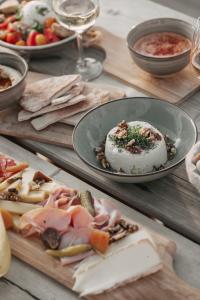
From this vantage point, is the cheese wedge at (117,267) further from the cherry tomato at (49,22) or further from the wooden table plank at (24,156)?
the cherry tomato at (49,22)

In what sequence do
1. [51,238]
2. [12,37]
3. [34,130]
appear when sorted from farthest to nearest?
[12,37] → [34,130] → [51,238]

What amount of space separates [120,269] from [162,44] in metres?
1.41

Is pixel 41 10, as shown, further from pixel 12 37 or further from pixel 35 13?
pixel 12 37

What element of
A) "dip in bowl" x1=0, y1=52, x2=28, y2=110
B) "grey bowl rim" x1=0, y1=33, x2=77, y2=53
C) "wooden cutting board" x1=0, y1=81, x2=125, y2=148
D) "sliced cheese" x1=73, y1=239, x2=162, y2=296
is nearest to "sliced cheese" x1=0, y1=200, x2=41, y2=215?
"sliced cheese" x1=73, y1=239, x2=162, y2=296

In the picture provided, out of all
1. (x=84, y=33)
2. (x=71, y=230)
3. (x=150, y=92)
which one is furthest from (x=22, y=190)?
(x=84, y=33)

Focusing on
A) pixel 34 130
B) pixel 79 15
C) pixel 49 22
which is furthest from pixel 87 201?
pixel 49 22

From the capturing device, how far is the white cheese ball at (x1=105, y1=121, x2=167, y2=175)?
9.41ft

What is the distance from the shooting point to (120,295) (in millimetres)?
2398

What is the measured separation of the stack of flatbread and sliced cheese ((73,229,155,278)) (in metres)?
0.83

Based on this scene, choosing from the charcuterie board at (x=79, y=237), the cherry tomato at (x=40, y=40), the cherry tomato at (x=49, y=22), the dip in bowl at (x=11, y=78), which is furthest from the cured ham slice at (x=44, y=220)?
the cherry tomato at (x=49, y=22)

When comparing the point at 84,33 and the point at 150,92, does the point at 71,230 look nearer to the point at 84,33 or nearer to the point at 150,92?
the point at 150,92

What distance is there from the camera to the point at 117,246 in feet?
8.26

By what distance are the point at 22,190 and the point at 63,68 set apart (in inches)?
42.7

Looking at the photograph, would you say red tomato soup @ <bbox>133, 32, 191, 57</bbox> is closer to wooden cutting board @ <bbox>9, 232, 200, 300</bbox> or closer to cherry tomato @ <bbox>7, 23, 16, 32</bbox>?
cherry tomato @ <bbox>7, 23, 16, 32</bbox>
